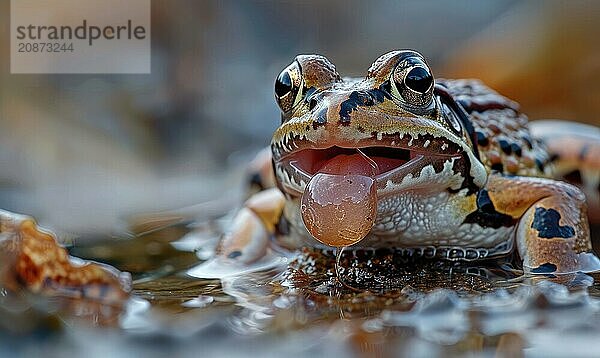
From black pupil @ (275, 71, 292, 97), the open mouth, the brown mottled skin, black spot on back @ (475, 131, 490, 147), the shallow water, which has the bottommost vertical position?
the shallow water

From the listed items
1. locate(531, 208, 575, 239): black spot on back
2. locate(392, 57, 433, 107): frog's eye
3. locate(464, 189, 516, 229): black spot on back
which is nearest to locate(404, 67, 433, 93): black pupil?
locate(392, 57, 433, 107): frog's eye

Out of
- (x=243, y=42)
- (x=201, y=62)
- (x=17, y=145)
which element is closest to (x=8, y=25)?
(x=17, y=145)

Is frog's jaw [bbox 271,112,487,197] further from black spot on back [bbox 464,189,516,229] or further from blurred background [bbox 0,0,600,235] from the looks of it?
blurred background [bbox 0,0,600,235]

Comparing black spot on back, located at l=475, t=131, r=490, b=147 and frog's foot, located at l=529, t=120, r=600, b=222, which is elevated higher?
black spot on back, located at l=475, t=131, r=490, b=147

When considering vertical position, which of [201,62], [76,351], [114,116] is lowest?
[76,351]

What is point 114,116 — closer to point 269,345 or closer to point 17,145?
point 17,145

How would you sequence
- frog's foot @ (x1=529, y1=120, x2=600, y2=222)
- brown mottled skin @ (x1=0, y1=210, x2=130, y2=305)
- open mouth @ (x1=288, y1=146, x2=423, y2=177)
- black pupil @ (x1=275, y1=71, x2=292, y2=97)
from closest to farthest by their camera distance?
brown mottled skin @ (x1=0, y1=210, x2=130, y2=305), open mouth @ (x1=288, y1=146, x2=423, y2=177), black pupil @ (x1=275, y1=71, x2=292, y2=97), frog's foot @ (x1=529, y1=120, x2=600, y2=222)

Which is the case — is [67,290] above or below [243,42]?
below
